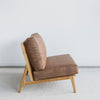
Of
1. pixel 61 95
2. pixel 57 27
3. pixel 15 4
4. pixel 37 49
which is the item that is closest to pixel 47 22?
pixel 57 27

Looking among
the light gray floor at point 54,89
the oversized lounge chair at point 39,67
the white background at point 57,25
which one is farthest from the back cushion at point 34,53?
the white background at point 57,25

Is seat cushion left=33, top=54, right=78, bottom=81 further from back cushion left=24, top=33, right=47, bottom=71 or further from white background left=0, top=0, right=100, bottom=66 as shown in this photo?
white background left=0, top=0, right=100, bottom=66

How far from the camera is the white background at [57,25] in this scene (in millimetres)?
2295

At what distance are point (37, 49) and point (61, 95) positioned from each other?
2.31 feet

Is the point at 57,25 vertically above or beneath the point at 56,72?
above

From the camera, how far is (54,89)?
6.29 ft

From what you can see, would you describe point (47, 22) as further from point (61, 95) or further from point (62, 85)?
point (61, 95)

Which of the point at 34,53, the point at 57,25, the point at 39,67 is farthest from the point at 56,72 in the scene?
the point at 57,25

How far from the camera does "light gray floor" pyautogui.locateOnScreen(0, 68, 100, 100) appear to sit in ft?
5.75

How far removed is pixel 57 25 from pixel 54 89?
44.3 inches

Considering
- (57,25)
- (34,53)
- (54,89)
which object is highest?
(57,25)

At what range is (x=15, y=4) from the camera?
234cm

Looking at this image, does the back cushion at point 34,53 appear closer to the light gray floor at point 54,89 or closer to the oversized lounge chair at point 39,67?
the oversized lounge chair at point 39,67

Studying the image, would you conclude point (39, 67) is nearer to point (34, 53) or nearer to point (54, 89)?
point (34, 53)
